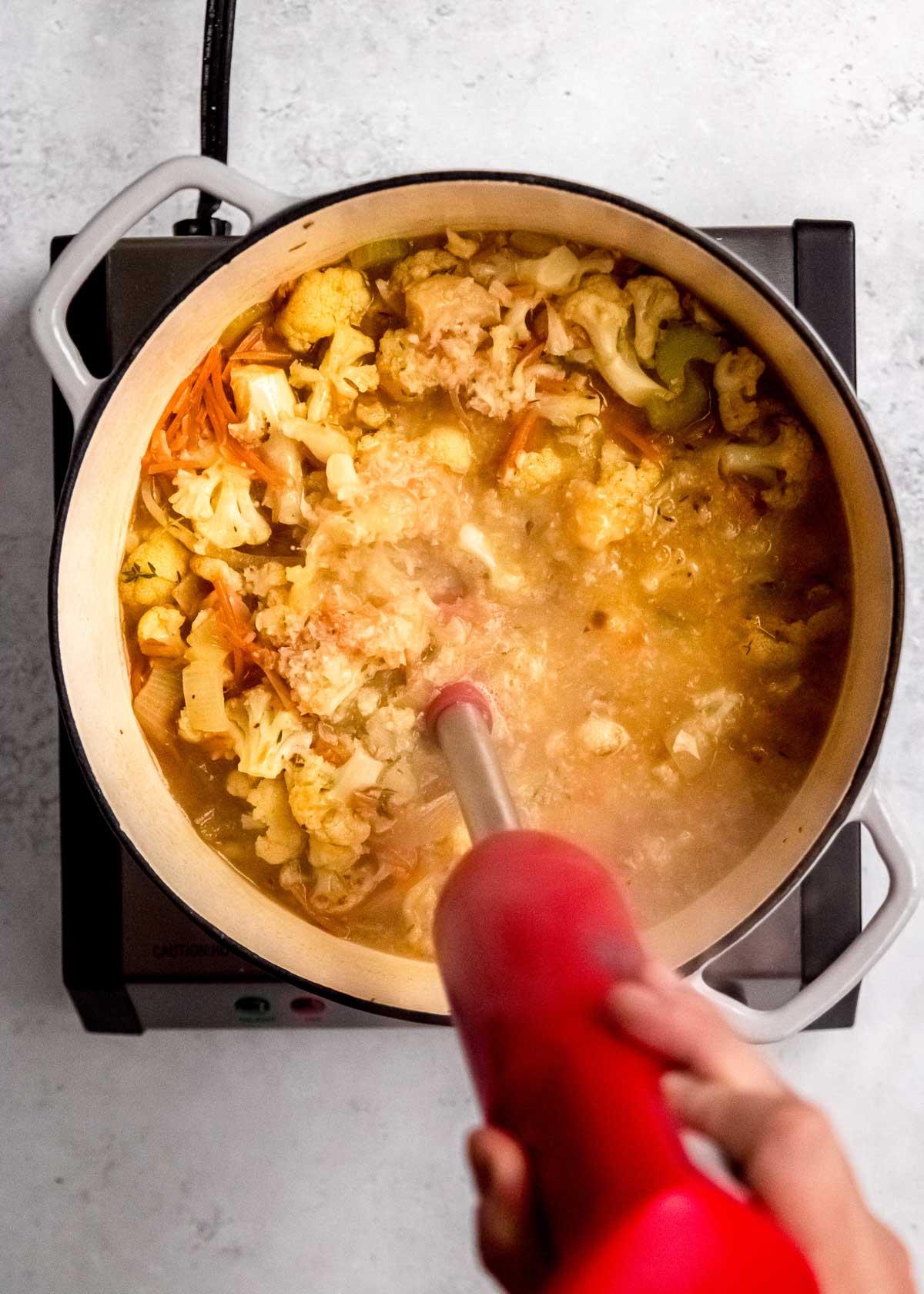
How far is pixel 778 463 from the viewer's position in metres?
0.99

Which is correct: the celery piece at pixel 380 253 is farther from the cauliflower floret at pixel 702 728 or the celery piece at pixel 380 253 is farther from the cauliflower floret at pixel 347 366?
the cauliflower floret at pixel 702 728

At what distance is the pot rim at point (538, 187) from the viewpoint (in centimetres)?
84

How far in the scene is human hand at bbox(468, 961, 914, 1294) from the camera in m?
0.49

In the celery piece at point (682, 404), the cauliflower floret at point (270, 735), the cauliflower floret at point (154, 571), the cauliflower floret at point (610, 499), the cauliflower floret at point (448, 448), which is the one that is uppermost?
the celery piece at point (682, 404)

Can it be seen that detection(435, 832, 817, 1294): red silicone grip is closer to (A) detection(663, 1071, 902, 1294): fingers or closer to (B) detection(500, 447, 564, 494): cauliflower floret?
(A) detection(663, 1071, 902, 1294): fingers

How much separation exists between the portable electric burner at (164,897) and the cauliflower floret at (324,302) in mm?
86

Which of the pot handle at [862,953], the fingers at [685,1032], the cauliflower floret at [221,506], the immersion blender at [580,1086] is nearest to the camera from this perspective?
the immersion blender at [580,1086]

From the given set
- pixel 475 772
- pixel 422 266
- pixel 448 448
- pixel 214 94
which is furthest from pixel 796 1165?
pixel 214 94

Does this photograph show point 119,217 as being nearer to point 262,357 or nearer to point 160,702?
point 262,357

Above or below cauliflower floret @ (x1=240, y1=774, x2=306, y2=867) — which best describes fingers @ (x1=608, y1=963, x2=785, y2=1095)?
above

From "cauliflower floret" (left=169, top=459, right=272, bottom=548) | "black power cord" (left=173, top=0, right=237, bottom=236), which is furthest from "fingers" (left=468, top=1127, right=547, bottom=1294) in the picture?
"black power cord" (left=173, top=0, right=237, bottom=236)

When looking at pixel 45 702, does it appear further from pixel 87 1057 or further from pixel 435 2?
pixel 435 2

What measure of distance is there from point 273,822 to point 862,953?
1.66 ft

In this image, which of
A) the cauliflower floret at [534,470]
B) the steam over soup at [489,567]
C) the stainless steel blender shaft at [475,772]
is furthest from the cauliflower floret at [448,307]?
the stainless steel blender shaft at [475,772]
